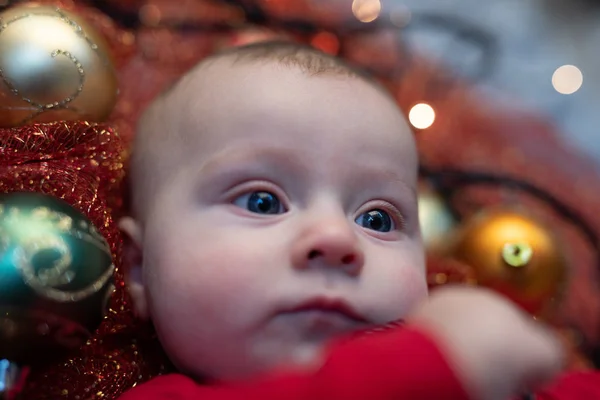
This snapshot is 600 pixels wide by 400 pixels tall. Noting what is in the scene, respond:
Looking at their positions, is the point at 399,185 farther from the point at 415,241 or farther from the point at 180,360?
the point at 180,360

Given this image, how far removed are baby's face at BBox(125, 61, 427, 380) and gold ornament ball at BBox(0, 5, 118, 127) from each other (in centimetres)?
14

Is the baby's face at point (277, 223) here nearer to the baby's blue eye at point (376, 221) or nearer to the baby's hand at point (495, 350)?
the baby's blue eye at point (376, 221)

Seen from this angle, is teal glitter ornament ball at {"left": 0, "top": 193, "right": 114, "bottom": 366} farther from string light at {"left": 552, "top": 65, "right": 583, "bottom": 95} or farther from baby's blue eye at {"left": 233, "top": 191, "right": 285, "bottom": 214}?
string light at {"left": 552, "top": 65, "right": 583, "bottom": 95}

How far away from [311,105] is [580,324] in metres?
0.99

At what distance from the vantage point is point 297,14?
5.38ft

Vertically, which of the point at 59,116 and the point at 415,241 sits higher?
the point at 59,116

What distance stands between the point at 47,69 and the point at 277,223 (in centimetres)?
40

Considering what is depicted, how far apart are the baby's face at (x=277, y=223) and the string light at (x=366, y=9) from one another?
1.00m

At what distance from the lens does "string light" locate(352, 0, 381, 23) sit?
6.17ft

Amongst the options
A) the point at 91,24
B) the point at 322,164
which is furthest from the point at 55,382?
the point at 91,24

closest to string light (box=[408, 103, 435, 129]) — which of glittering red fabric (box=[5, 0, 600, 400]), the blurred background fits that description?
glittering red fabric (box=[5, 0, 600, 400])

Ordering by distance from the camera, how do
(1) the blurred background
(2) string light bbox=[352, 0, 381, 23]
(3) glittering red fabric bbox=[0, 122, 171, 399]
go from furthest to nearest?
(1) the blurred background, (2) string light bbox=[352, 0, 381, 23], (3) glittering red fabric bbox=[0, 122, 171, 399]

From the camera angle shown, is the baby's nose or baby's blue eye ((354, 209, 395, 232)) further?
baby's blue eye ((354, 209, 395, 232))

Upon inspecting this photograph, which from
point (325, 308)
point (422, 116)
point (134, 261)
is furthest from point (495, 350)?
point (422, 116)
